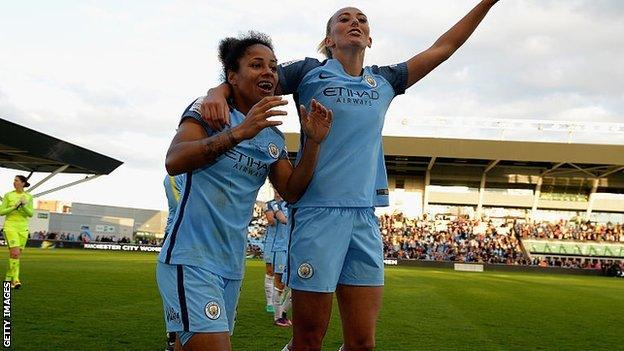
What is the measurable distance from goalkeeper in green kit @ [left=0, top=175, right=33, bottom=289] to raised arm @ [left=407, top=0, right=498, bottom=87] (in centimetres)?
964

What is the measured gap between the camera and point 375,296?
12.7ft

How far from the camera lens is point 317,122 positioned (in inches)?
135

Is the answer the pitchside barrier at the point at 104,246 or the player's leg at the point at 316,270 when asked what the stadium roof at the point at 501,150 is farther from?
the player's leg at the point at 316,270

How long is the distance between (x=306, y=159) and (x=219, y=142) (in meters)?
0.71

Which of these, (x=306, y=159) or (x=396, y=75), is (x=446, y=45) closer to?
(x=396, y=75)

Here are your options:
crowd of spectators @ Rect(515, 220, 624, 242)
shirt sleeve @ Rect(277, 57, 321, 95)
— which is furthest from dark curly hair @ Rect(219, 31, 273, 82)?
crowd of spectators @ Rect(515, 220, 624, 242)

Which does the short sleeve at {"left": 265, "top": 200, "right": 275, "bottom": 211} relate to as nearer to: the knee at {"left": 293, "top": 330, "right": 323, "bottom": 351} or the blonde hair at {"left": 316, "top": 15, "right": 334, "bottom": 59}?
the blonde hair at {"left": 316, "top": 15, "right": 334, "bottom": 59}

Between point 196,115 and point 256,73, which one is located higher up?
point 256,73

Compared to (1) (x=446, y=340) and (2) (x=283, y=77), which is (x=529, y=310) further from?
(2) (x=283, y=77)

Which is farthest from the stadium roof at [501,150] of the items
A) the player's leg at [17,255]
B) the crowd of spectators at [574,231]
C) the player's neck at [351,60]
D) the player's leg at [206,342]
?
the player's leg at [206,342]

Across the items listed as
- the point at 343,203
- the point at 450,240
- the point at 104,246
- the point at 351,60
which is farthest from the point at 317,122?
the point at 450,240

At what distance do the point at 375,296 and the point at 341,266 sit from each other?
0.30 metres

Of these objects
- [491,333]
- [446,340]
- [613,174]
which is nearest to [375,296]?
[446,340]

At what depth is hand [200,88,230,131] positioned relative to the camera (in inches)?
120
